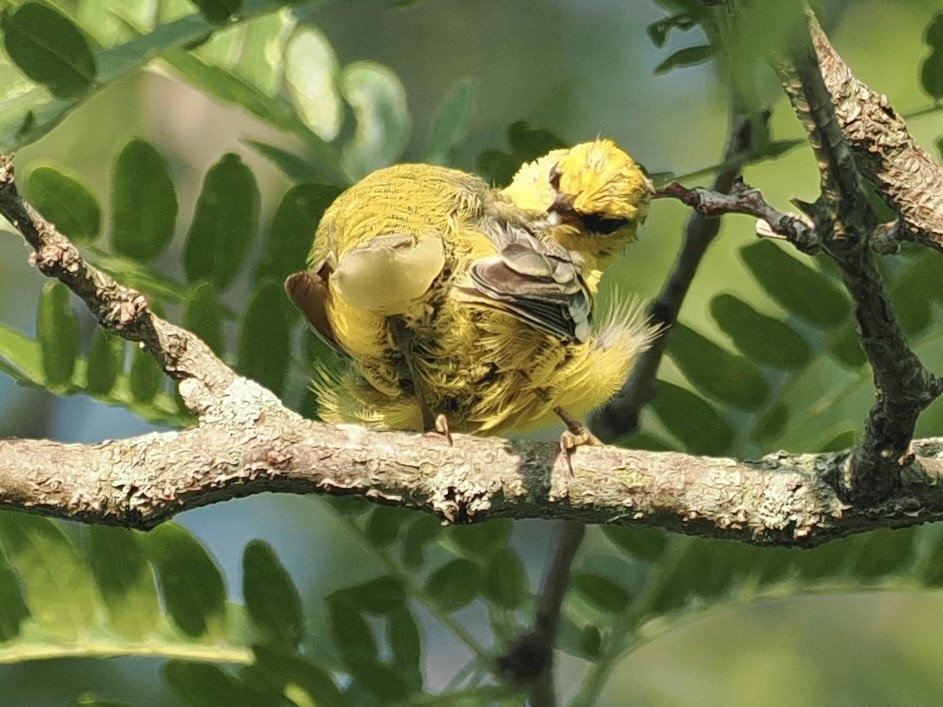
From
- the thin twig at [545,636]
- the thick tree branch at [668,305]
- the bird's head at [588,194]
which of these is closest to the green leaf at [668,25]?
the thick tree branch at [668,305]

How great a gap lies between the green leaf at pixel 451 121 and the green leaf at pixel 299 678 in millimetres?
1151

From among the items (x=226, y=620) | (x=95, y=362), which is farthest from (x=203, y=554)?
(x=95, y=362)

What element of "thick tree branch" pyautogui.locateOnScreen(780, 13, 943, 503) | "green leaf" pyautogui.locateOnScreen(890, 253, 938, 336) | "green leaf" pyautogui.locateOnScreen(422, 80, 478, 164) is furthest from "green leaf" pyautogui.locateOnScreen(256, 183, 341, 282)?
"thick tree branch" pyautogui.locateOnScreen(780, 13, 943, 503)

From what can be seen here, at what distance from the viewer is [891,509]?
1769mm

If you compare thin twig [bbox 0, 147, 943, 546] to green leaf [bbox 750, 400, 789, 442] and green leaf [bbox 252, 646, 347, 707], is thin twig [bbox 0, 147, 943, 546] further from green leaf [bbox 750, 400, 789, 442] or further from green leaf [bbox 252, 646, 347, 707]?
green leaf [bbox 750, 400, 789, 442]

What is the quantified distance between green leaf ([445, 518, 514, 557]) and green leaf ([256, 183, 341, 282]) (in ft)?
1.93

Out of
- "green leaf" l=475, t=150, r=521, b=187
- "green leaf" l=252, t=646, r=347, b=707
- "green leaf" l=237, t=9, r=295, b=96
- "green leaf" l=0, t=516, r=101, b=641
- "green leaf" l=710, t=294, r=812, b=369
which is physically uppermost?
"green leaf" l=237, t=9, r=295, b=96

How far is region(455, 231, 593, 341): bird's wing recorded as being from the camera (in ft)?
7.08

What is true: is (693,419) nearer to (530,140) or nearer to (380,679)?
(530,140)

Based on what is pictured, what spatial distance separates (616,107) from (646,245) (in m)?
2.16

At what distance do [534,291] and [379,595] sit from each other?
2.15ft

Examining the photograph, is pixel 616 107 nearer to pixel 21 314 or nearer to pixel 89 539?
pixel 21 314

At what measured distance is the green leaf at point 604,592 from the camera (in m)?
2.58

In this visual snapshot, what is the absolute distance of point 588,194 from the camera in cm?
261
